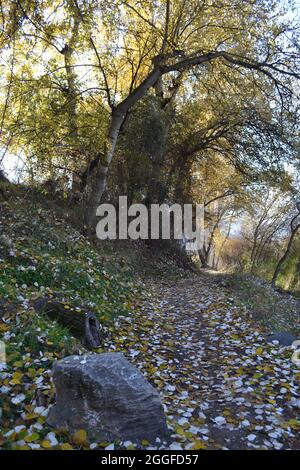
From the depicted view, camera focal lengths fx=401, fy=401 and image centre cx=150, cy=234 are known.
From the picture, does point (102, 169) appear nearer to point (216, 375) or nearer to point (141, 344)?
point (141, 344)

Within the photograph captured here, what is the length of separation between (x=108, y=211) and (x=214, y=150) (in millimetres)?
7649

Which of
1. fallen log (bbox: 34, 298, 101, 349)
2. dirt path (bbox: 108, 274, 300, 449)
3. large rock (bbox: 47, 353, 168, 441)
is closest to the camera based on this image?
large rock (bbox: 47, 353, 168, 441)

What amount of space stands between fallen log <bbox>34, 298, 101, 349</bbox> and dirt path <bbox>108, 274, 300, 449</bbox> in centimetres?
38

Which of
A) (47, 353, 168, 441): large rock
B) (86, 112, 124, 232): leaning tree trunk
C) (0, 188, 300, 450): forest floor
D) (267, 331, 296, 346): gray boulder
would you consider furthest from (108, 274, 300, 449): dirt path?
(86, 112, 124, 232): leaning tree trunk

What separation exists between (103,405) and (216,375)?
2.30 meters

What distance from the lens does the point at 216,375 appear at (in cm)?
549

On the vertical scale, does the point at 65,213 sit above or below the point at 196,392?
above

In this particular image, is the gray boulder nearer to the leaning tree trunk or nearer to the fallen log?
the fallen log

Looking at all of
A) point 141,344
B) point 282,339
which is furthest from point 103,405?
point 282,339

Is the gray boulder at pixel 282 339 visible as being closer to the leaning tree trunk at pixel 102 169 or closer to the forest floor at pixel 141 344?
the forest floor at pixel 141 344

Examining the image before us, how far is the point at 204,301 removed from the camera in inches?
396

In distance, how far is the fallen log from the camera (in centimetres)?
595

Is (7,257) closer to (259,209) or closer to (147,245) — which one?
(147,245)
